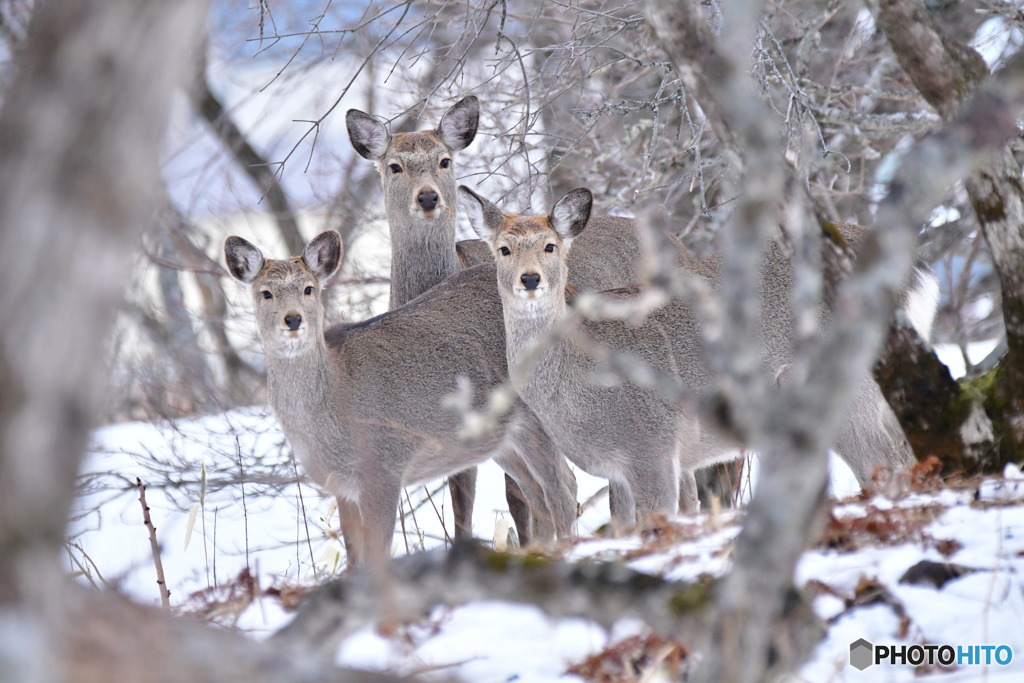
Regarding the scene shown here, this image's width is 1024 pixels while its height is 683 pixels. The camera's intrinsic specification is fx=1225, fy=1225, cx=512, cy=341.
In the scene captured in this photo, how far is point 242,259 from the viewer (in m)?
6.98

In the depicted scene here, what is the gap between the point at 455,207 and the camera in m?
8.40

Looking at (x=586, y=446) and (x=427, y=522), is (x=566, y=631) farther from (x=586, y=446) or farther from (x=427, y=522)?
(x=427, y=522)

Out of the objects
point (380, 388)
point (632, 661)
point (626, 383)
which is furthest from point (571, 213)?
point (632, 661)

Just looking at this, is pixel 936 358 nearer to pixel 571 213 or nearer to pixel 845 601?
pixel 845 601

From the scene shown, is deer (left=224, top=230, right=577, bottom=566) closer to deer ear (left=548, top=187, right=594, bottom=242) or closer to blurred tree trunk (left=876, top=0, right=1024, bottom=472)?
deer ear (left=548, top=187, right=594, bottom=242)

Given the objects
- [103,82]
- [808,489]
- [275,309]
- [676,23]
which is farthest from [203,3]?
[275,309]

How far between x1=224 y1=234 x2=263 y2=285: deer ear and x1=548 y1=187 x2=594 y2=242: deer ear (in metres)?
1.68

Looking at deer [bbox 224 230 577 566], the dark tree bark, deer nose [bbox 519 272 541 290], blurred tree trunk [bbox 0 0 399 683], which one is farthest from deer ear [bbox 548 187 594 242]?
blurred tree trunk [bbox 0 0 399 683]

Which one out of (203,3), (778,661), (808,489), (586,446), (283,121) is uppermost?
(283,121)

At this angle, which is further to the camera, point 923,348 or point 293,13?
point 293,13

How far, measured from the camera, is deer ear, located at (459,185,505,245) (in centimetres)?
704

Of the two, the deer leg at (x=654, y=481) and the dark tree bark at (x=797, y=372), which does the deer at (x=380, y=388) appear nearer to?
the deer leg at (x=654, y=481)

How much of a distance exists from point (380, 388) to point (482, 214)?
116 cm

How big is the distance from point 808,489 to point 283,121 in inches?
569
